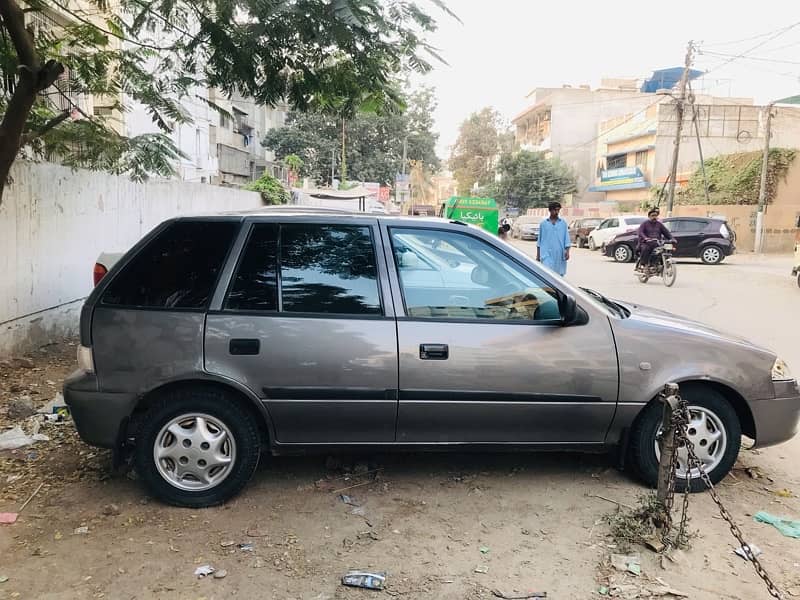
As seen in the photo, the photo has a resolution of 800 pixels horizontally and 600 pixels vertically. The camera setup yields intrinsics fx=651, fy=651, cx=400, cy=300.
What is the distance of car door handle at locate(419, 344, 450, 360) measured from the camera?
3.54 metres

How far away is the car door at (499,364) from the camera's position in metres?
3.56

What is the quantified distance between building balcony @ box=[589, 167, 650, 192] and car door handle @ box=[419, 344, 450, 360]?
39.4m

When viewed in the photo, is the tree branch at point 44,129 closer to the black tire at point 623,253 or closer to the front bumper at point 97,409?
the front bumper at point 97,409

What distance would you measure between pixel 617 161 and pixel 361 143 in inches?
713

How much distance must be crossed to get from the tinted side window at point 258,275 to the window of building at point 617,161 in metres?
43.5

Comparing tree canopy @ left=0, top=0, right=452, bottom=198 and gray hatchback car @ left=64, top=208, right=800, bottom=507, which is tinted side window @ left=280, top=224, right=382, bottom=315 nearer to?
gray hatchback car @ left=64, top=208, right=800, bottom=507

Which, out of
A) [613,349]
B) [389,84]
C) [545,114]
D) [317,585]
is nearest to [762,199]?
[389,84]

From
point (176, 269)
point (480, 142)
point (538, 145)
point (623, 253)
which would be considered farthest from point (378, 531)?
point (480, 142)

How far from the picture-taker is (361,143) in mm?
47312

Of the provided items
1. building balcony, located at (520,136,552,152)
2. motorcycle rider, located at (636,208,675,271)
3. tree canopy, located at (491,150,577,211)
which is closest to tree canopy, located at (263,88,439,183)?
tree canopy, located at (491,150,577,211)

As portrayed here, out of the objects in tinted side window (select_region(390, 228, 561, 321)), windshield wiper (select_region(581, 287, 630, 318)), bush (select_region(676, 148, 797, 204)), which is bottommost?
windshield wiper (select_region(581, 287, 630, 318))

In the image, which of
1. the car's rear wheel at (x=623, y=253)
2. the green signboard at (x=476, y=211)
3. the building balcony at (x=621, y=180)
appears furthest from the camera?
the building balcony at (x=621, y=180)

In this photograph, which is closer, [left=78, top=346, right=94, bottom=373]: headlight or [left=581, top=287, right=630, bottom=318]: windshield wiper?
[left=78, top=346, right=94, bottom=373]: headlight

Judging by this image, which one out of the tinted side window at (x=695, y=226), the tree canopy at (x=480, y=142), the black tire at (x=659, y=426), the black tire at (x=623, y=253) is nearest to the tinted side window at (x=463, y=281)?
the black tire at (x=659, y=426)
